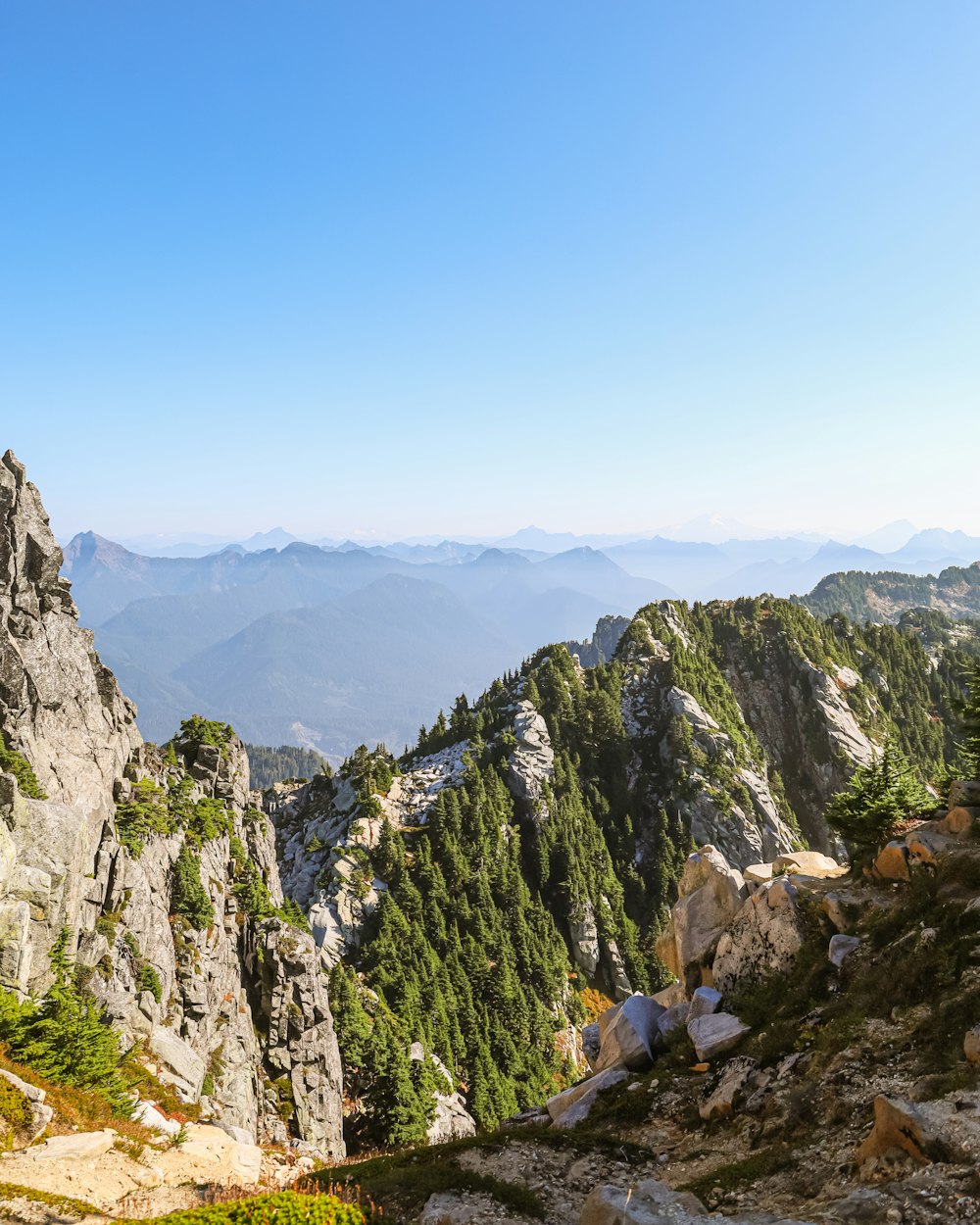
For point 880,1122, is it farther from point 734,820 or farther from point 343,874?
point 734,820

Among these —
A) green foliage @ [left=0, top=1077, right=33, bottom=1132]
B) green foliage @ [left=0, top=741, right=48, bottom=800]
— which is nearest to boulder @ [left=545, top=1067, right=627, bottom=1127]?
green foliage @ [left=0, top=1077, right=33, bottom=1132]

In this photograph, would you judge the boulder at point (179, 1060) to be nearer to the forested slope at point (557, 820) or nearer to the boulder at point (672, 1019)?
the forested slope at point (557, 820)

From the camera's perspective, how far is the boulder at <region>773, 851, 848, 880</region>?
33.1 meters

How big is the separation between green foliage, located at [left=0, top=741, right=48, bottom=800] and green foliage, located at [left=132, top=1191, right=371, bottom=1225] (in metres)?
27.5

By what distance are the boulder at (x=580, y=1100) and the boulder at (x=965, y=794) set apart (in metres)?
18.0

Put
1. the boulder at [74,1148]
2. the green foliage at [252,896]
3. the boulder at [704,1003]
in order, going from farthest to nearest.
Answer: the green foliage at [252,896] → the boulder at [704,1003] → the boulder at [74,1148]

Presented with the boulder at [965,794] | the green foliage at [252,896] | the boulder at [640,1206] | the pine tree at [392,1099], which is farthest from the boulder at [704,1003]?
the green foliage at [252,896]

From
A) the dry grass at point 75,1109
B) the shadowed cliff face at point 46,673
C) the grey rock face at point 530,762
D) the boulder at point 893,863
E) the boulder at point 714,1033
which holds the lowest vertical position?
the grey rock face at point 530,762

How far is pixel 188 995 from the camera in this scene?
41.7 metres

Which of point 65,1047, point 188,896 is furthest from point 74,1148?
point 188,896

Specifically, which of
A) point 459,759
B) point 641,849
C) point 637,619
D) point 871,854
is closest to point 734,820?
point 641,849

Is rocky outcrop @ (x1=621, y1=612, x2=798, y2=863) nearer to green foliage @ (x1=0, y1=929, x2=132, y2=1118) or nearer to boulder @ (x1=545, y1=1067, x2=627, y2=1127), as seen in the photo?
boulder @ (x1=545, y1=1067, x2=627, y2=1127)

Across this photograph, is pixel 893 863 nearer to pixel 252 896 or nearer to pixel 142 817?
pixel 142 817

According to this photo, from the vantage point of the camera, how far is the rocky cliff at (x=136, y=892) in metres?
33.9
